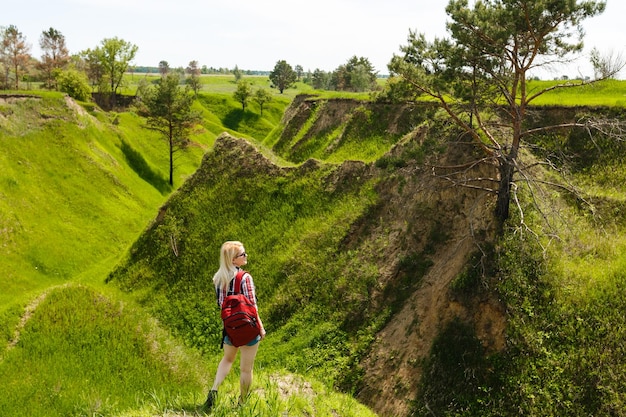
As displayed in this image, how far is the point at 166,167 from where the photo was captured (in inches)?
2226

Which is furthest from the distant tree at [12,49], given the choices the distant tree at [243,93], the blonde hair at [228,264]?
the blonde hair at [228,264]

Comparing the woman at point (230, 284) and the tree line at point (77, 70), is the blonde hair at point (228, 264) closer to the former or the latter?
the woman at point (230, 284)

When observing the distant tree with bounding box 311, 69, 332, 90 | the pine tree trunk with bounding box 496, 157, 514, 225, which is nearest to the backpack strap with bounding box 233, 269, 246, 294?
the pine tree trunk with bounding box 496, 157, 514, 225

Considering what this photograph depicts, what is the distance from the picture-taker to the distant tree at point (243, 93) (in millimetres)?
92188

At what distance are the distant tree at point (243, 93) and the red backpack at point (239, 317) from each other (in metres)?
89.8

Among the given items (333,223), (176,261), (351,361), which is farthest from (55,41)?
(351,361)

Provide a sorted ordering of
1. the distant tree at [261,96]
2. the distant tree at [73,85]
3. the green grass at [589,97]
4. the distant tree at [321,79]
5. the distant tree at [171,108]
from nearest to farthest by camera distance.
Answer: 1. the green grass at [589,97]
2. the distant tree at [171,108]
3. the distant tree at [73,85]
4. the distant tree at [261,96]
5. the distant tree at [321,79]

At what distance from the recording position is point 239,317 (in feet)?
25.6

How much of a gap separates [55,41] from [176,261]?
8608 centimetres

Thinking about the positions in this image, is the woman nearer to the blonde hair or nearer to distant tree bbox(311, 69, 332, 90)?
the blonde hair

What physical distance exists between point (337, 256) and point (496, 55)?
Result: 35.8 feet

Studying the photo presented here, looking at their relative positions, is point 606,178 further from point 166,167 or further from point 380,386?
point 166,167

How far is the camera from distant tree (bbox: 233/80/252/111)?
92.2 m

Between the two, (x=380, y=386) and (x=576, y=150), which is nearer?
(x=380, y=386)
